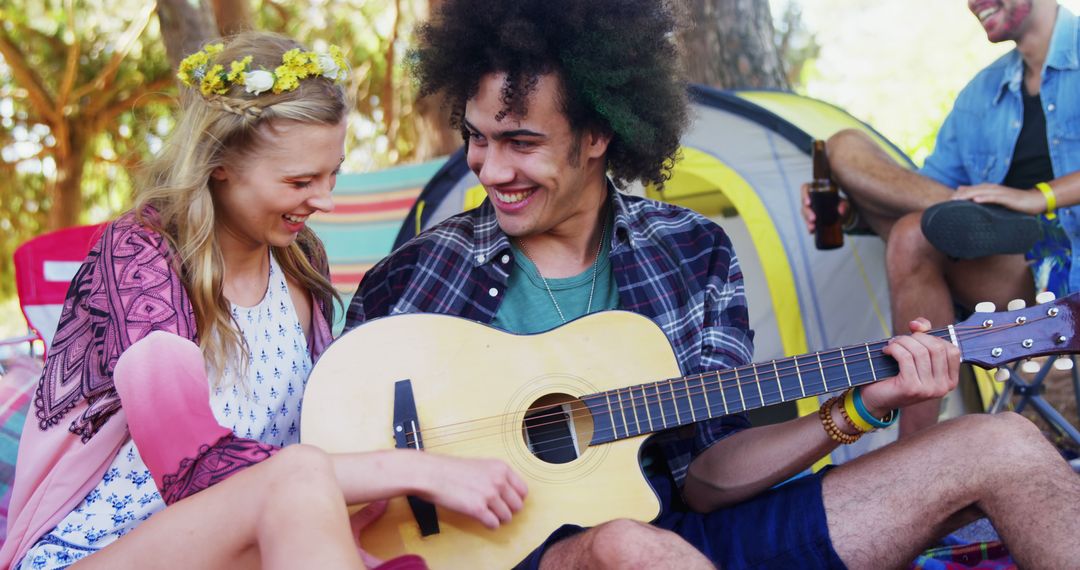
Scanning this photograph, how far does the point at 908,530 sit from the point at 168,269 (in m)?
→ 1.59

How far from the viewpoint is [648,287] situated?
2.53m

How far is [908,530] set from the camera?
204 cm

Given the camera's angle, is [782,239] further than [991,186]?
Yes

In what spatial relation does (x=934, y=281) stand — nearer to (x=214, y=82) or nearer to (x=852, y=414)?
(x=852, y=414)

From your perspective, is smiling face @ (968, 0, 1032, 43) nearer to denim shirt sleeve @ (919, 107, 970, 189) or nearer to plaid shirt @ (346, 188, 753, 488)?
denim shirt sleeve @ (919, 107, 970, 189)

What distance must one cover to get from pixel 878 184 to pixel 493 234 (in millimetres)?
1691

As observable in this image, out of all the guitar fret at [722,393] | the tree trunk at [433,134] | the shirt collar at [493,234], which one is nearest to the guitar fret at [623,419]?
the guitar fret at [722,393]

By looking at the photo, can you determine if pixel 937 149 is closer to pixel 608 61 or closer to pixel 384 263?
pixel 608 61

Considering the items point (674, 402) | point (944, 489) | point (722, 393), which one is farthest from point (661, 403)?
point (944, 489)

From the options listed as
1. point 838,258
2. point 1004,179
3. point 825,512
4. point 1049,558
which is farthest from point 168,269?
point 1004,179

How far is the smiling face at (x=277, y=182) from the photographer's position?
224cm

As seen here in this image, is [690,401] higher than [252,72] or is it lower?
lower

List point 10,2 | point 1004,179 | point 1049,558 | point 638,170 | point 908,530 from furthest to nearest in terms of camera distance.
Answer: point 10,2 → point 1004,179 → point 638,170 → point 908,530 → point 1049,558

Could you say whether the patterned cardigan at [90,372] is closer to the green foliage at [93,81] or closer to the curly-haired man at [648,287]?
the curly-haired man at [648,287]
